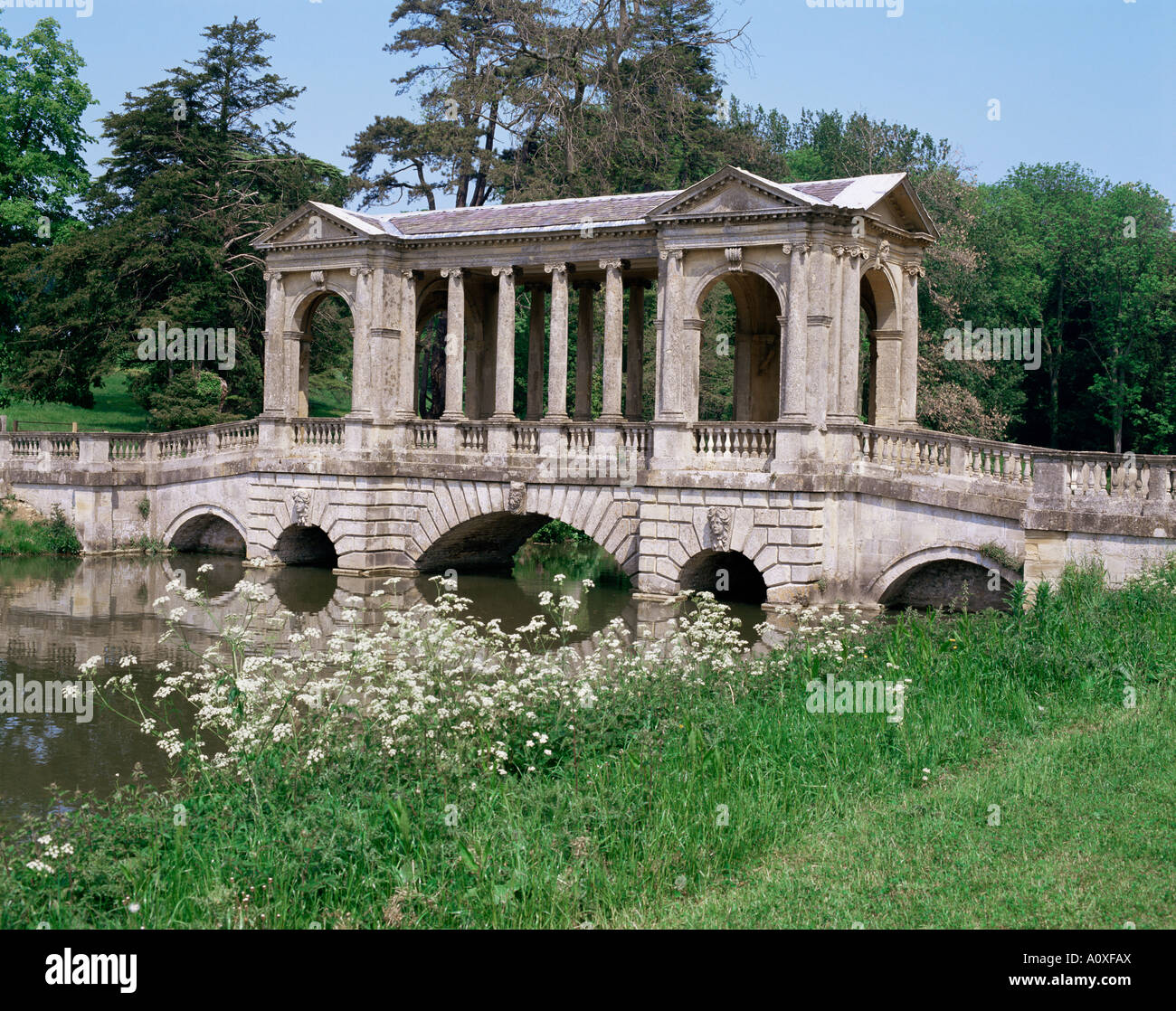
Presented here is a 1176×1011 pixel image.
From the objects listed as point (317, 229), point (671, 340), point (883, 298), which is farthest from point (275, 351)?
→ point (883, 298)

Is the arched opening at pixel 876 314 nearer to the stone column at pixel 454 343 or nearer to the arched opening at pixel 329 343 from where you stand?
the stone column at pixel 454 343

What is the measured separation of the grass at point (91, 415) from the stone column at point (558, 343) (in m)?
21.3

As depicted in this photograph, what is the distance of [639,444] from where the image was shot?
2384cm

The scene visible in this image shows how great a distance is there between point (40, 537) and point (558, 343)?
14308mm

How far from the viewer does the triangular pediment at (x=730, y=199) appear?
21422 mm

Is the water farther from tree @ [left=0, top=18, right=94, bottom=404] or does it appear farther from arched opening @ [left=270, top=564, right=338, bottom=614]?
tree @ [left=0, top=18, right=94, bottom=404]

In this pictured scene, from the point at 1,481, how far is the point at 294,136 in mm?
14073

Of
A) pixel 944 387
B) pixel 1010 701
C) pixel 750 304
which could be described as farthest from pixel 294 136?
pixel 1010 701

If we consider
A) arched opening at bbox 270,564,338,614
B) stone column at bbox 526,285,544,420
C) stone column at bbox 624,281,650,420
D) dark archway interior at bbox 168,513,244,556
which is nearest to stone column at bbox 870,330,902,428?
stone column at bbox 624,281,650,420

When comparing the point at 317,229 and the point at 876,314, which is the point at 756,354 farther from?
the point at 317,229

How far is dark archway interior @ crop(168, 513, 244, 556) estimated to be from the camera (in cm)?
3130

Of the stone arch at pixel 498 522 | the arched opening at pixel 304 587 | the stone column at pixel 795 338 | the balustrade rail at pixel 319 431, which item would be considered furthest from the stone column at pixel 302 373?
the stone column at pixel 795 338

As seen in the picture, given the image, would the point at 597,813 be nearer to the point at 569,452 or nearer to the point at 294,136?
the point at 569,452

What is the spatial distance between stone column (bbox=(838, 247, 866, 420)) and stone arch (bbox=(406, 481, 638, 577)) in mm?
4647
